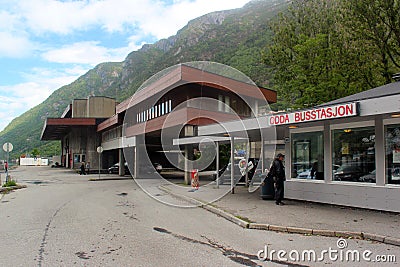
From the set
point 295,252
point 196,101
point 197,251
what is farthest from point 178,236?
point 196,101

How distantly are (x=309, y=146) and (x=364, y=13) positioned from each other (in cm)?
1358

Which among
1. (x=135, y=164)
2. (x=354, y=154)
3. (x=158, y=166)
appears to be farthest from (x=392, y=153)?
(x=158, y=166)

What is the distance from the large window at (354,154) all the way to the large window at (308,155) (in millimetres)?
583

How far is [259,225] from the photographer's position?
29.7 feet

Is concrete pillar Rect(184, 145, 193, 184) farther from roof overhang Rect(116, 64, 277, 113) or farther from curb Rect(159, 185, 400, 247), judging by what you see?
curb Rect(159, 185, 400, 247)

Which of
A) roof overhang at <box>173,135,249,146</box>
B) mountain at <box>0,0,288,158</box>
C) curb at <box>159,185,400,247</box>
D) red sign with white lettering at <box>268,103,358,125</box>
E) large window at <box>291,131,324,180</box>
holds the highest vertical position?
mountain at <box>0,0,288,158</box>

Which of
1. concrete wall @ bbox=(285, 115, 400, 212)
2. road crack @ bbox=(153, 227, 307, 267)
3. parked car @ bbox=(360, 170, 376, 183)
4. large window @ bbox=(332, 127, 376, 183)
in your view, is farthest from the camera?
large window @ bbox=(332, 127, 376, 183)

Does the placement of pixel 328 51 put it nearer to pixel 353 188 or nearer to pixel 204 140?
pixel 204 140

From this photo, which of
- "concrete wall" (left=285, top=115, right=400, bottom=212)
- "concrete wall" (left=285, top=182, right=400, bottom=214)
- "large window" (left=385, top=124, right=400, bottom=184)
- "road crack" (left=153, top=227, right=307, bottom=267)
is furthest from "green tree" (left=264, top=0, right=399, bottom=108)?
"road crack" (left=153, top=227, right=307, bottom=267)

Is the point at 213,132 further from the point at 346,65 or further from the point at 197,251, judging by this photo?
the point at 346,65

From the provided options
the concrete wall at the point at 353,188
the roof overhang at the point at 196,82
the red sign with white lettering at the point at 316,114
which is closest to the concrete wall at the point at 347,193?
the concrete wall at the point at 353,188

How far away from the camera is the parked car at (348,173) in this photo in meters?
11.3

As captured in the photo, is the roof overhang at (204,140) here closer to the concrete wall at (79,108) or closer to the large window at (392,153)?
the large window at (392,153)

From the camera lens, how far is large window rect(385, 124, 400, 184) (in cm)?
1024
